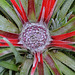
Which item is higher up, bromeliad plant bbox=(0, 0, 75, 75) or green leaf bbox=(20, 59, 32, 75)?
bromeliad plant bbox=(0, 0, 75, 75)

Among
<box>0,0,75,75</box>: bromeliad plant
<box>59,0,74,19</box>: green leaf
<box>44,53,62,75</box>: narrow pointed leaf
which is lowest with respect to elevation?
<box>44,53,62,75</box>: narrow pointed leaf

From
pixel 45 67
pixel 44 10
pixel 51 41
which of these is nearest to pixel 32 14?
pixel 44 10

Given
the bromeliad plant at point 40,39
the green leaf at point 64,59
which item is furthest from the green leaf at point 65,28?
the green leaf at point 64,59

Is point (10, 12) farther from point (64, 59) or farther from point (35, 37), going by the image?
point (64, 59)

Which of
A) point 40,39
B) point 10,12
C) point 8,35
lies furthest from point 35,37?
point 10,12

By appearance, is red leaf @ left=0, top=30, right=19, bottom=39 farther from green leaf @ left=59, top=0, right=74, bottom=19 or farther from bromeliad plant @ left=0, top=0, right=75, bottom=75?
green leaf @ left=59, top=0, right=74, bottom=19

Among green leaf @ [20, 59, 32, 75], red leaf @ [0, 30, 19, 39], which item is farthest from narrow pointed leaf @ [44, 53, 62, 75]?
red leaf @ [0, 30, 19, 39]
